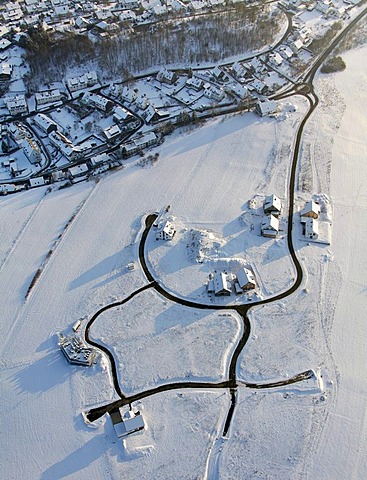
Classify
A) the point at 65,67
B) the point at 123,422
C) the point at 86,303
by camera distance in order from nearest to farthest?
the point at 123,422, the point at 86,303, the point at 65,67

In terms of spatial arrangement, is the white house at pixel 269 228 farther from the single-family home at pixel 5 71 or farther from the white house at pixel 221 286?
the single-family home at pixel 5 71

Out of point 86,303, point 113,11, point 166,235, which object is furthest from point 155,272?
point 113,11

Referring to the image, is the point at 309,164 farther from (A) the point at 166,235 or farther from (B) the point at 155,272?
(B) the point at 155,272

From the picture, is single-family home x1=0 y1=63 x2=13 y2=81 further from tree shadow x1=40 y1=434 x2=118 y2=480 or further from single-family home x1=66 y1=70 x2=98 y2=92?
tree shadow x1=40 y1=434 x2=118 y2=480

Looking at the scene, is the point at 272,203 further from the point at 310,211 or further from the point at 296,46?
the point at 296,46

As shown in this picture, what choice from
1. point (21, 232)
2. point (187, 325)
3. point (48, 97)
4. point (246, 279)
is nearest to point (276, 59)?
point (48, 97)

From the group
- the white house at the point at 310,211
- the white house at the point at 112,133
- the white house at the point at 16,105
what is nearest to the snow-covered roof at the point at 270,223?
the white house at the point at 310,211

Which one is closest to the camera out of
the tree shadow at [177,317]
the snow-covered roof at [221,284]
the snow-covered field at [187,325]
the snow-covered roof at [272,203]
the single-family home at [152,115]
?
the snow-covered field at [187,325]
